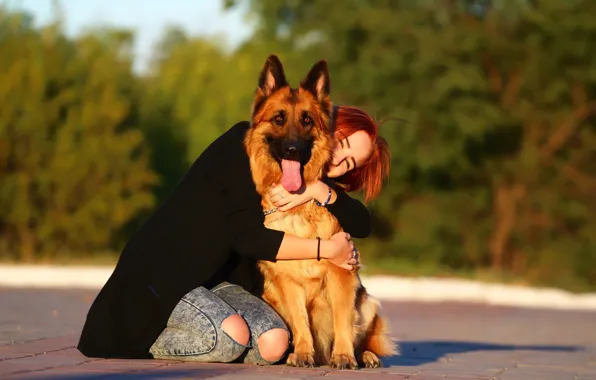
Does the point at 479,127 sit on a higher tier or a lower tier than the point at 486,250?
higher

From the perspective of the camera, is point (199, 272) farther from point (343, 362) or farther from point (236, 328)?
point (343, 362)

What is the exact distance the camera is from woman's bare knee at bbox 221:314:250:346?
228 inches

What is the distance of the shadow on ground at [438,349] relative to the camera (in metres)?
7.05

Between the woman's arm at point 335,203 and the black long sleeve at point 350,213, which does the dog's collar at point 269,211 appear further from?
the black long sleeve at point 350,213

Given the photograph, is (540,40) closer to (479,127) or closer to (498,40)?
(498,40)

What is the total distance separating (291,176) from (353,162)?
51 centimetres

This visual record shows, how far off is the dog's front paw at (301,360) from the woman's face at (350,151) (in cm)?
112

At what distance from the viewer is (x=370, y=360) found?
629 centimetres

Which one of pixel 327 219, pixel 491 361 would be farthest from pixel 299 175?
pixel 491 361

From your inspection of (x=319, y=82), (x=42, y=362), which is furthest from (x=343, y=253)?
(x=42, y=362)

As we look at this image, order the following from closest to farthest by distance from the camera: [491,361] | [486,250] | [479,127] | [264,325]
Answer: [264,325] < [491,361] < [479,127] < [486,250]

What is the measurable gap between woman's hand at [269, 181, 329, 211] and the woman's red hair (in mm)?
381

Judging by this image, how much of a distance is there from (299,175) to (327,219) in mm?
365

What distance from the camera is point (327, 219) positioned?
6152 millimetres
